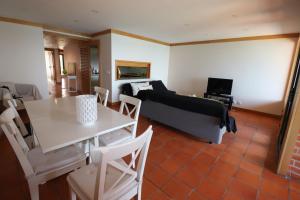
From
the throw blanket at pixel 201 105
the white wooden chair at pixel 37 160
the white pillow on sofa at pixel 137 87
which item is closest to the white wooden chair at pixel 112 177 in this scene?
the white wooden chair at pixel 37 160

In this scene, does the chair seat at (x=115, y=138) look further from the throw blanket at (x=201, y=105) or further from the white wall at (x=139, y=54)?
the white wall at (x=139, y=54)

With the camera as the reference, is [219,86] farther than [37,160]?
Yes

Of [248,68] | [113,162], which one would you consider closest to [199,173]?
[113,162]

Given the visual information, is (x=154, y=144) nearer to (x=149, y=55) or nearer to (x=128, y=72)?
(x=128, y=72)

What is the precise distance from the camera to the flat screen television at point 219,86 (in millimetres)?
4629

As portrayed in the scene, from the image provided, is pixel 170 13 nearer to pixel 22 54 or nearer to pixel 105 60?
pixel 105 60

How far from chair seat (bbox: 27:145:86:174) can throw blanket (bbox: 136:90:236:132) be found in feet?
6.04

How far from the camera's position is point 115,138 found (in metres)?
1.71

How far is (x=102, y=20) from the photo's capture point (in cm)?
339

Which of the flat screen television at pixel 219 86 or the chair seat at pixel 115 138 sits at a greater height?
the flat screen television at pixel 219 86

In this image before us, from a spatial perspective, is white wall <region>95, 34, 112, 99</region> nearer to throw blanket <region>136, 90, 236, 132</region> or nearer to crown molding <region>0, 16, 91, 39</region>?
crown molding <region>0, 16, 91, 39</region>

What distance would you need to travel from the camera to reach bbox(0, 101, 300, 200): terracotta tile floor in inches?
61.0

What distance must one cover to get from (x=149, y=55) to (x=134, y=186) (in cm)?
490

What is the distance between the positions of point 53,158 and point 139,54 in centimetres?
434
